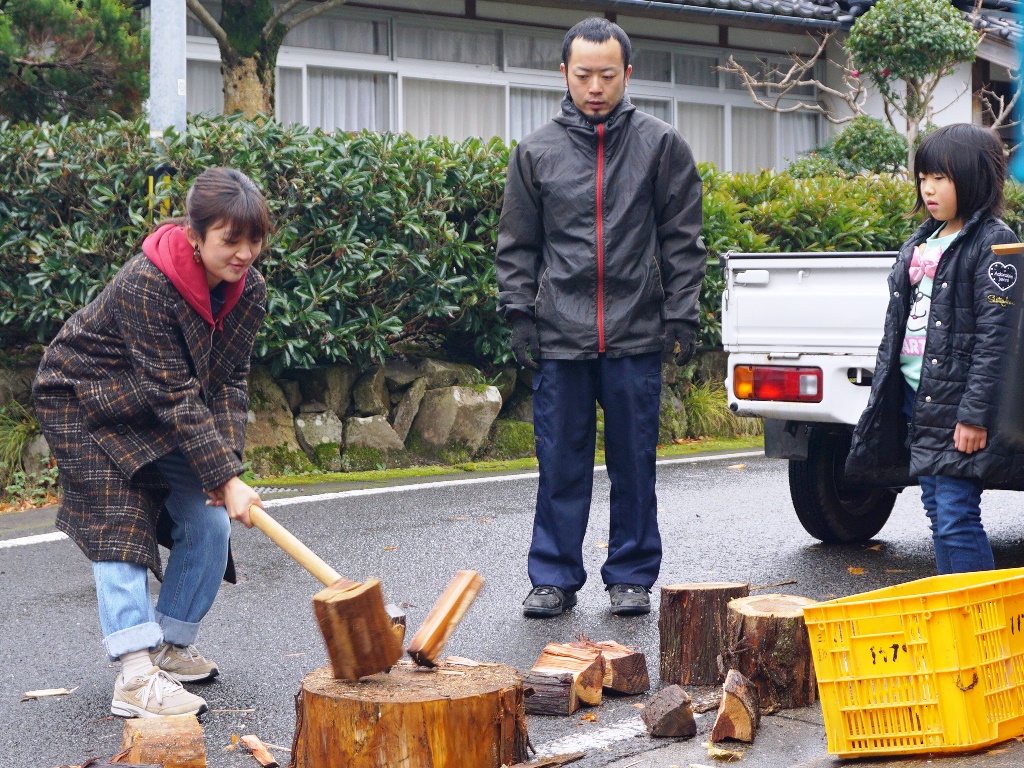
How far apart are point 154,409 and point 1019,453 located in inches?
102

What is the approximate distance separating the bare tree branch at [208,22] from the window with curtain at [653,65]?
Result: 7.14 metres

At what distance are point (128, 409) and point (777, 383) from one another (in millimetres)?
2826

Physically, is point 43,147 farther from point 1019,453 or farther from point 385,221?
point 1019,453

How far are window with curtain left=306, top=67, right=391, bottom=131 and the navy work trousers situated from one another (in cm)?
1015

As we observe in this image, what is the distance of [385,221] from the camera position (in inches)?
327

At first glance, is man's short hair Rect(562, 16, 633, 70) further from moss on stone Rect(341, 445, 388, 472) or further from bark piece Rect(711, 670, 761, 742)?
moss on stone Rect(341, 445, 388, 472)

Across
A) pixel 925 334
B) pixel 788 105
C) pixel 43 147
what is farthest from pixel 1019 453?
pixel 788 105

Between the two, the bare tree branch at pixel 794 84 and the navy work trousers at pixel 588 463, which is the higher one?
the bare tree branch at pixel 794 84

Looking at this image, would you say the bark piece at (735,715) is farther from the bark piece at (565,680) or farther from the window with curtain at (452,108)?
the window with curtain at (452,108)

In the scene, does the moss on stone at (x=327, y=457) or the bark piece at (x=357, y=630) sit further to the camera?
the moss on stone at (x=327, y=457)

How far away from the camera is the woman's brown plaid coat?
360 centimetres

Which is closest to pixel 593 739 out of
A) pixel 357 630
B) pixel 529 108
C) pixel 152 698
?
pixel 357 630

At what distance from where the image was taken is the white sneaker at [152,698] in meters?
3.59

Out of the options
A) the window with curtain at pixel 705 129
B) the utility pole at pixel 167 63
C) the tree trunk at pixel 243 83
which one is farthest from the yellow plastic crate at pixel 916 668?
the window with curtain at pixel 705 129
